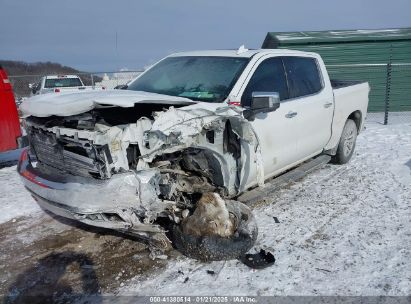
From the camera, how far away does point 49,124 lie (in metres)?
3.55

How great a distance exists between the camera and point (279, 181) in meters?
4.85

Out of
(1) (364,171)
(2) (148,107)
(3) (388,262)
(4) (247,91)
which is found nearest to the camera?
(3) (388,262)

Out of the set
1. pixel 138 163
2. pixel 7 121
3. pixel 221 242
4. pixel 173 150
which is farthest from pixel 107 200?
pixel 7 121

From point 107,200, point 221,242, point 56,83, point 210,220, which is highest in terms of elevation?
point 56,83


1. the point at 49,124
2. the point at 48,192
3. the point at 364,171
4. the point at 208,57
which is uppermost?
the point at 208,57

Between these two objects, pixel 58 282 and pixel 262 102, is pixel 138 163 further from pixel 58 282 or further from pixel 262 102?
pixel 262 102

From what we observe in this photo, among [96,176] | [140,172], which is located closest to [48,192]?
[96,176]

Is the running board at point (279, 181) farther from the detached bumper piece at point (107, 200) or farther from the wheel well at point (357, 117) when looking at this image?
the detached bumper piece at point (107, 200)

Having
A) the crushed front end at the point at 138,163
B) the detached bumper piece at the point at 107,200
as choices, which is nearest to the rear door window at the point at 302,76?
the crushed front end at the point at 138,163

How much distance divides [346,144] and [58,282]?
5.03 meters

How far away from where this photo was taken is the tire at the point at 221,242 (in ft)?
11.2

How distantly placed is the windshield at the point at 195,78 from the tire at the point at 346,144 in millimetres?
2790

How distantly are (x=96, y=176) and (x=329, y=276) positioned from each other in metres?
2.17

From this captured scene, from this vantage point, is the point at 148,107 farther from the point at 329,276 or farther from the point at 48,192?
the point at 329,276
